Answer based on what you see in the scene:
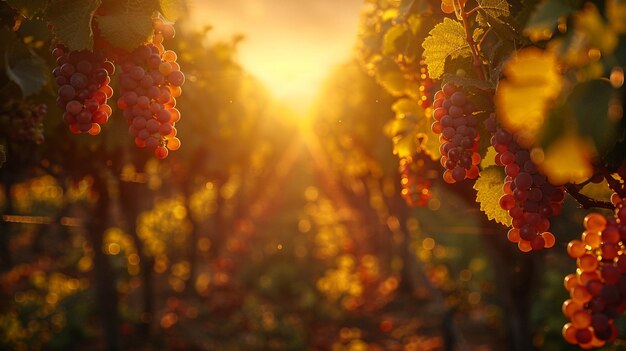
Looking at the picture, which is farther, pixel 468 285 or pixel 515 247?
pixel 468 285

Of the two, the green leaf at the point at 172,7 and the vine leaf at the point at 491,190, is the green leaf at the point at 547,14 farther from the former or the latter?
the green leaf at the point at 172,7

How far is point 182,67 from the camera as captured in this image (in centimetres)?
460

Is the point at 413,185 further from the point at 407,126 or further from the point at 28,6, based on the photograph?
the point at 28,6

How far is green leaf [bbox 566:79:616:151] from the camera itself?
1.00 metres

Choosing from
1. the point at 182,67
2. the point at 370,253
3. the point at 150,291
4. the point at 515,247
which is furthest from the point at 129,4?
the point at 370,253

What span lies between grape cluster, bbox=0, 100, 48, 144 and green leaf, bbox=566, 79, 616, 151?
2.30 m

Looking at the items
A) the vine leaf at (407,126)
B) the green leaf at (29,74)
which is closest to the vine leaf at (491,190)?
the vine leaf at (407,126)

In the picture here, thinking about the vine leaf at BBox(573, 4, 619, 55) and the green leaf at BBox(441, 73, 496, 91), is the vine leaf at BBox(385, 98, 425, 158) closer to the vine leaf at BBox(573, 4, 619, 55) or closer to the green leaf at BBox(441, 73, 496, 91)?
the green leaf at BBox(441, 73, 496, 91)

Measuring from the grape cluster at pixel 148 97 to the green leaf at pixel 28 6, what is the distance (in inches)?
14.1

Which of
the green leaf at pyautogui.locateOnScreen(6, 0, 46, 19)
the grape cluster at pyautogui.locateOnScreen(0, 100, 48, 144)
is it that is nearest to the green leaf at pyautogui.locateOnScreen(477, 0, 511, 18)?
the green leaf at pyautogui.locateOnScreen(6, 0, 46, 19)

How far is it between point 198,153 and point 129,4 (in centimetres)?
876

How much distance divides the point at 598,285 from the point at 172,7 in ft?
5.18

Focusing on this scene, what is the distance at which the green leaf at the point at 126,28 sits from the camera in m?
1.88

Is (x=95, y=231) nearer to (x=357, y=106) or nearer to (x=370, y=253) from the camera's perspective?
(x=357, y=106)
